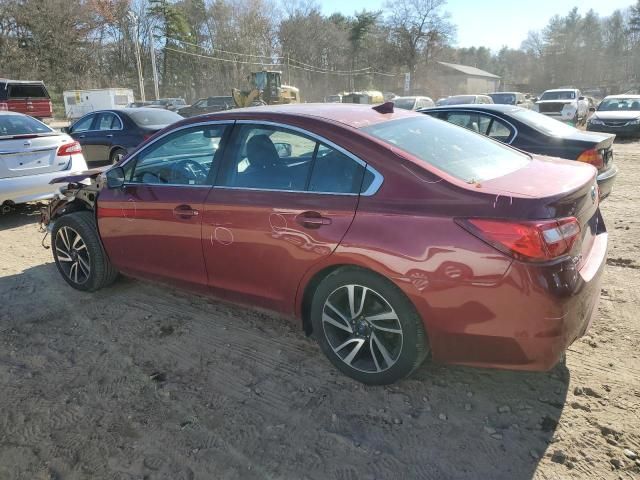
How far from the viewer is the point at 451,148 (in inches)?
124

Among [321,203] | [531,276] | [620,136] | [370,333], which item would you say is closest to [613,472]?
[531,276]

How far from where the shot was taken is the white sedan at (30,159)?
6691mm

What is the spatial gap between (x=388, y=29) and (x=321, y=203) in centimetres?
7750

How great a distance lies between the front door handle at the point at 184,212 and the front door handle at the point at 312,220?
0.89 metres

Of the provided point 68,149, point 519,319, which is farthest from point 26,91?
point 519,319

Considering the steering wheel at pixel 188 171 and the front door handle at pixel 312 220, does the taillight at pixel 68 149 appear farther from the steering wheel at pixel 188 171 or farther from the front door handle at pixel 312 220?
the front door handle at pixel 312 220

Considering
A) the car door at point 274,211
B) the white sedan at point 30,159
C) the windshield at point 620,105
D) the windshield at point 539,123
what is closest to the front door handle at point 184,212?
the car door at point 274,211

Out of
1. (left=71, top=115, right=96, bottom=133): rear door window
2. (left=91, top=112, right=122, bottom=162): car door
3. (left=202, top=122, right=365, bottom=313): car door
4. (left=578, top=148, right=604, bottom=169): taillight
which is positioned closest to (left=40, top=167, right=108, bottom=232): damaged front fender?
(left=202, top=122, right=365, bottom=313): car door

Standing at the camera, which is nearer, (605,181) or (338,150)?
(338,150)

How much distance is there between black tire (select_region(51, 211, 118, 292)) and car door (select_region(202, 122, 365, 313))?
4.77ft

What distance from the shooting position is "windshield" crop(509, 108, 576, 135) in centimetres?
653

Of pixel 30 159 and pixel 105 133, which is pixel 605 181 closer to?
pixel 30 159

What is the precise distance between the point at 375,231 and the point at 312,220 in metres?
0.41

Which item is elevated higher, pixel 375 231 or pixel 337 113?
pixel 337 113
